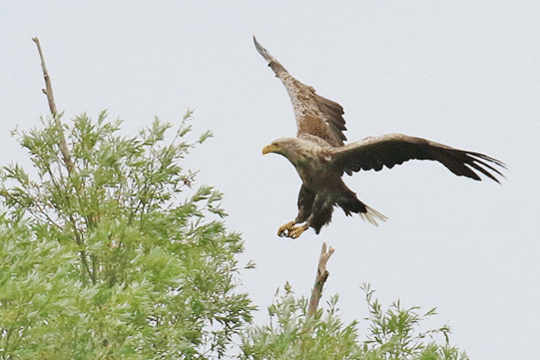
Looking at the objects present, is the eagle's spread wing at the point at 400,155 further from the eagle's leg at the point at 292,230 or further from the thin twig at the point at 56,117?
the thin twig at the point at 56,117

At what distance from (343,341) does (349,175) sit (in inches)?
89.9

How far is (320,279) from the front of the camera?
1570cm

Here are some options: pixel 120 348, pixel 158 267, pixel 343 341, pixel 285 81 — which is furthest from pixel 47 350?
pixel 285 81

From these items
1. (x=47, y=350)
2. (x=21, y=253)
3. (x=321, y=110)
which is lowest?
(x=47, y=350)

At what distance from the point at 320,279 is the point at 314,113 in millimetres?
3542

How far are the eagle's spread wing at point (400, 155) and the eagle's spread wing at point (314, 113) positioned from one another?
1947mm

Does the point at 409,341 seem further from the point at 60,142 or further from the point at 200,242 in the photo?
the point at 60,142

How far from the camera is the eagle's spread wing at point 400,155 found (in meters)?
14.5

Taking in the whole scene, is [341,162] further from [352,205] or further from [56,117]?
[56,117]

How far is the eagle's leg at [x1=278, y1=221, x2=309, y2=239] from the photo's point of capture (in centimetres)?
1595

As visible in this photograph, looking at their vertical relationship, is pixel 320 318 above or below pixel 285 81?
below

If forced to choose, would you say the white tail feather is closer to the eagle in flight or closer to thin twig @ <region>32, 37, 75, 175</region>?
the eagle in flight

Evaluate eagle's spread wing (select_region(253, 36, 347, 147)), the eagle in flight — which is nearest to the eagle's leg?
the eagle in flight

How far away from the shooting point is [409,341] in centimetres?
1694
